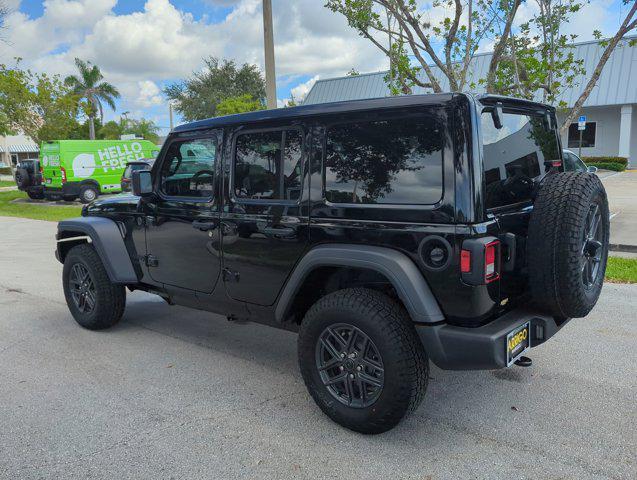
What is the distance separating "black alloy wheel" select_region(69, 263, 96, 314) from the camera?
4918 mm

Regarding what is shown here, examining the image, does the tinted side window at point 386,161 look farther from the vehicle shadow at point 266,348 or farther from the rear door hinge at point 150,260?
the rear door hinge at point 150,260

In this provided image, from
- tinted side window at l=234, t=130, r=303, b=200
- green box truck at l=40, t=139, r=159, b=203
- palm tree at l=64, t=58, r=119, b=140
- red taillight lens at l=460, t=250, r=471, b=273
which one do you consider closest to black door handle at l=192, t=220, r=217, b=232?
tinted side window at l=234, t=130, r=303, b=200

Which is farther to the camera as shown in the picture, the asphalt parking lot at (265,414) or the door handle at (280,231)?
the door handle at (280,231)

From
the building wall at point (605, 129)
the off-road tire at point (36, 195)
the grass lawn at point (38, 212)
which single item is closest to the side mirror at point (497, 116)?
the grass lawn at point (38, 212)

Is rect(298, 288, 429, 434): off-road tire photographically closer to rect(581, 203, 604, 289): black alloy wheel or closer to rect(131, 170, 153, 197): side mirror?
rect(581, 203, 604, 289): black alloy wheel

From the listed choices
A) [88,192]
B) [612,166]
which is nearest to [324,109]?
[88,192]

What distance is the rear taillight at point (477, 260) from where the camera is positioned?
8.57ft

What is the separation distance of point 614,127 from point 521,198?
95.5 ft

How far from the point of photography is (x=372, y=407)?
2.95 meters

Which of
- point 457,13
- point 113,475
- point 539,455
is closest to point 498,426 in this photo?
point 539,455

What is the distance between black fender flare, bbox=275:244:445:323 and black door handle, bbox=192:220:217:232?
38.1 inches

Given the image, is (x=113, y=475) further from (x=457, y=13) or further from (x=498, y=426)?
(x=457, y=13)

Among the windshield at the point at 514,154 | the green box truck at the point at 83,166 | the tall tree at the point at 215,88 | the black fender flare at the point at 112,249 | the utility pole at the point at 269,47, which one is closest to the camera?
the windshield at the point at 514,154

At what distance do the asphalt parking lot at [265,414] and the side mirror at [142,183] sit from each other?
1.34m
